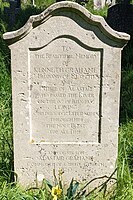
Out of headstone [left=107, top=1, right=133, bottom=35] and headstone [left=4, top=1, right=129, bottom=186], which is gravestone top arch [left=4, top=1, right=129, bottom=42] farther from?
headstone [left=107, top=1, right=133, bottom=35]

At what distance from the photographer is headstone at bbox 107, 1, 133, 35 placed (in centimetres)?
840

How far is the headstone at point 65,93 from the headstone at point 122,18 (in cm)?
524

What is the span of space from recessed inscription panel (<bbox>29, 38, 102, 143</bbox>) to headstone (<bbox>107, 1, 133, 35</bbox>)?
525cm

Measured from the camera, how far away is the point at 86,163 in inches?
137

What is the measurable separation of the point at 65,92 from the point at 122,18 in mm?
5604

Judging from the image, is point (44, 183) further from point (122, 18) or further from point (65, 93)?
point (122, 18)

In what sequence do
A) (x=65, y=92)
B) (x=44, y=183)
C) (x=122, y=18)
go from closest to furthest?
(x=65, y=92) < (x=44, y=183) < (x=122, y=18)

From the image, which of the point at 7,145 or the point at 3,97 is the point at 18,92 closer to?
the point at 7,145

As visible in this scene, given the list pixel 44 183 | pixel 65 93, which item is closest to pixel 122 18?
pixel 65 93

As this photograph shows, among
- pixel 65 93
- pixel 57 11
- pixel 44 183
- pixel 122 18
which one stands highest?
pixel 122 18

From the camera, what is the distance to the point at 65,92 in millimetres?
3301

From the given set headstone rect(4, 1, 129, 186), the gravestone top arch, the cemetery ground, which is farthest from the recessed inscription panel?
the cemetery ground

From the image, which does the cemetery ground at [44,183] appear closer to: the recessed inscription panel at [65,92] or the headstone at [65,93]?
the headstone at [65,93]

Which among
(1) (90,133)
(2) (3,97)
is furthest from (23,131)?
(2) (3,97)
